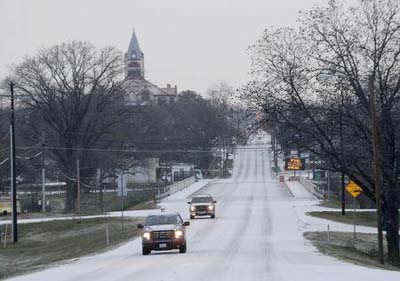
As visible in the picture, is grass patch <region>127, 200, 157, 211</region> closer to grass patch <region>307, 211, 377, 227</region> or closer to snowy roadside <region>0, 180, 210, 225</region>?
snowy roadside <region>0, 180, 210, 225</region>

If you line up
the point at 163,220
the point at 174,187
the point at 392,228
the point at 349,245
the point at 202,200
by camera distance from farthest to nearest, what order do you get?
the point at 174,187, the point at 202,200, the point at 349,245, the point at 392,228, the point at 163,220

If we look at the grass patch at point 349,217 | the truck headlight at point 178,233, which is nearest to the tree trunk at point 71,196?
the grass patch at point 349,217

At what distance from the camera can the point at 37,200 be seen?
97.3m

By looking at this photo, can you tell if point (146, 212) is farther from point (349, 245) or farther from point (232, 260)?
point (232, 260)

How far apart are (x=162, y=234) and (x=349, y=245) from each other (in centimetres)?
1241

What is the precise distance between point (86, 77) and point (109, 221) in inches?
1107

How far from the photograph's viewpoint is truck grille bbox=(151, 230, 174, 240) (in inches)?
1187

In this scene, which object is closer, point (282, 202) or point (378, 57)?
point (378, 57)

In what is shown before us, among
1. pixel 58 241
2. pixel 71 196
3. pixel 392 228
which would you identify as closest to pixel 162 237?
pixel 392 228

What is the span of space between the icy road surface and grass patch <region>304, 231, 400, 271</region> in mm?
770

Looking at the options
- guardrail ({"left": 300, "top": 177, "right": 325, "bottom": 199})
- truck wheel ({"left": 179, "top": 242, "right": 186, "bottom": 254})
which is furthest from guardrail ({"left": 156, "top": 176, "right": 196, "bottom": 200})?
truck wheel ({"left": 179, "top": 242, "right": 186, "bottom": 254})

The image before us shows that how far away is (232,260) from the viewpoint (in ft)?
87.5

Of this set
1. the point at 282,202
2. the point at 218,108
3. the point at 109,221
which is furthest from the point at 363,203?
the point at 218,108

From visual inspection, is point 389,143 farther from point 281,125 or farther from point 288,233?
point 288,233
